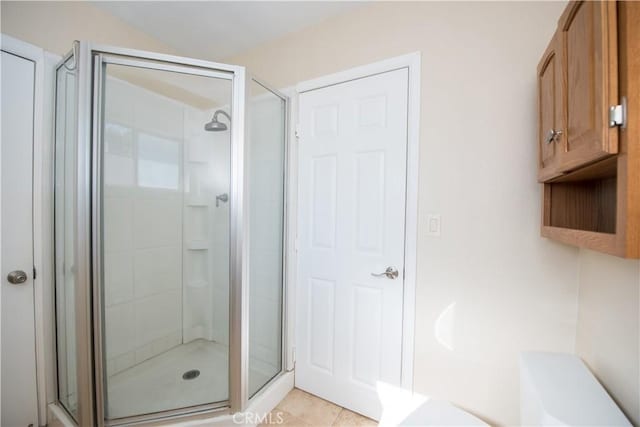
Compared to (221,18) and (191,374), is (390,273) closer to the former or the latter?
(191,374)

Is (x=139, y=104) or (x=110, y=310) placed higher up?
(x=139, y=104)

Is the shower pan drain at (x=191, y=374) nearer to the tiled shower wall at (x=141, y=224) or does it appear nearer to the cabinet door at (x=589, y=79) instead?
the tiled shower wall at (x=141, y=224)

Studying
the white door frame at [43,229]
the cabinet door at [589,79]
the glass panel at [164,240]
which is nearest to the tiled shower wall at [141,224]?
the glass panel at [164,240]

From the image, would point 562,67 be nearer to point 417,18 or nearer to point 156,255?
point 417,18

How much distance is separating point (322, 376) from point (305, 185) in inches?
51.9

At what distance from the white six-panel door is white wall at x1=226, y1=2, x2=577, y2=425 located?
6.2 inches

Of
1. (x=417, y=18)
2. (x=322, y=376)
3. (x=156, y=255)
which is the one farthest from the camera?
(x=322, y=376)

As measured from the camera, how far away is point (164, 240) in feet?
5.57

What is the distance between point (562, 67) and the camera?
0.86 meters

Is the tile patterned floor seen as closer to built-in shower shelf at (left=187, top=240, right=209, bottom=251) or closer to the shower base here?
the shower base

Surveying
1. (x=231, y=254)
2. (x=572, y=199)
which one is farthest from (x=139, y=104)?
(x=572, y=199)

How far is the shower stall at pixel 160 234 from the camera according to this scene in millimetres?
1298
